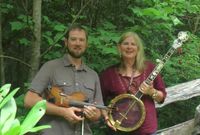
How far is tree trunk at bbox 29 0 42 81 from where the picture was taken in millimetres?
5031

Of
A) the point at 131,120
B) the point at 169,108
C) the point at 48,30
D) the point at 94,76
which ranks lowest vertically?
the point at 169,108

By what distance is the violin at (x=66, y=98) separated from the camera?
358 cm

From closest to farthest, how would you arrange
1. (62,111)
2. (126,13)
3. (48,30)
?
(62,111) → (48,30) → (126,13)

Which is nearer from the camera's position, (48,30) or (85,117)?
(85,117)

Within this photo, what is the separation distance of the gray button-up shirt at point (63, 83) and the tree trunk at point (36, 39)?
1.36 meters

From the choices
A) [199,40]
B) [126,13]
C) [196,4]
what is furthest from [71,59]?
[199,40]

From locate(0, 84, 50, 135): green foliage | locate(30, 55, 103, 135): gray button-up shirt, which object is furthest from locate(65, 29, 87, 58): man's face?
locate(0, 84, 50, 135): green foliage

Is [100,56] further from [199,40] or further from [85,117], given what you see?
[199,40]

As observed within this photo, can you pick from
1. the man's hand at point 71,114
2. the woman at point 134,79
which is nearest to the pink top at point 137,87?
the woman at point 134,79

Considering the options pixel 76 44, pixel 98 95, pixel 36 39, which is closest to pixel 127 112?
pixel 98 95

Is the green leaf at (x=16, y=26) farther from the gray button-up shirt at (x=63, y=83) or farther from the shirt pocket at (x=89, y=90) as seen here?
the shirt pocket at (x=89, y=90)

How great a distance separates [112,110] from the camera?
3963 mm

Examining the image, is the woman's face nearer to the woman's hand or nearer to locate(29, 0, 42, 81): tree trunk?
the woman's hand

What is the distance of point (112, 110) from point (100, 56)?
1.47 metres
